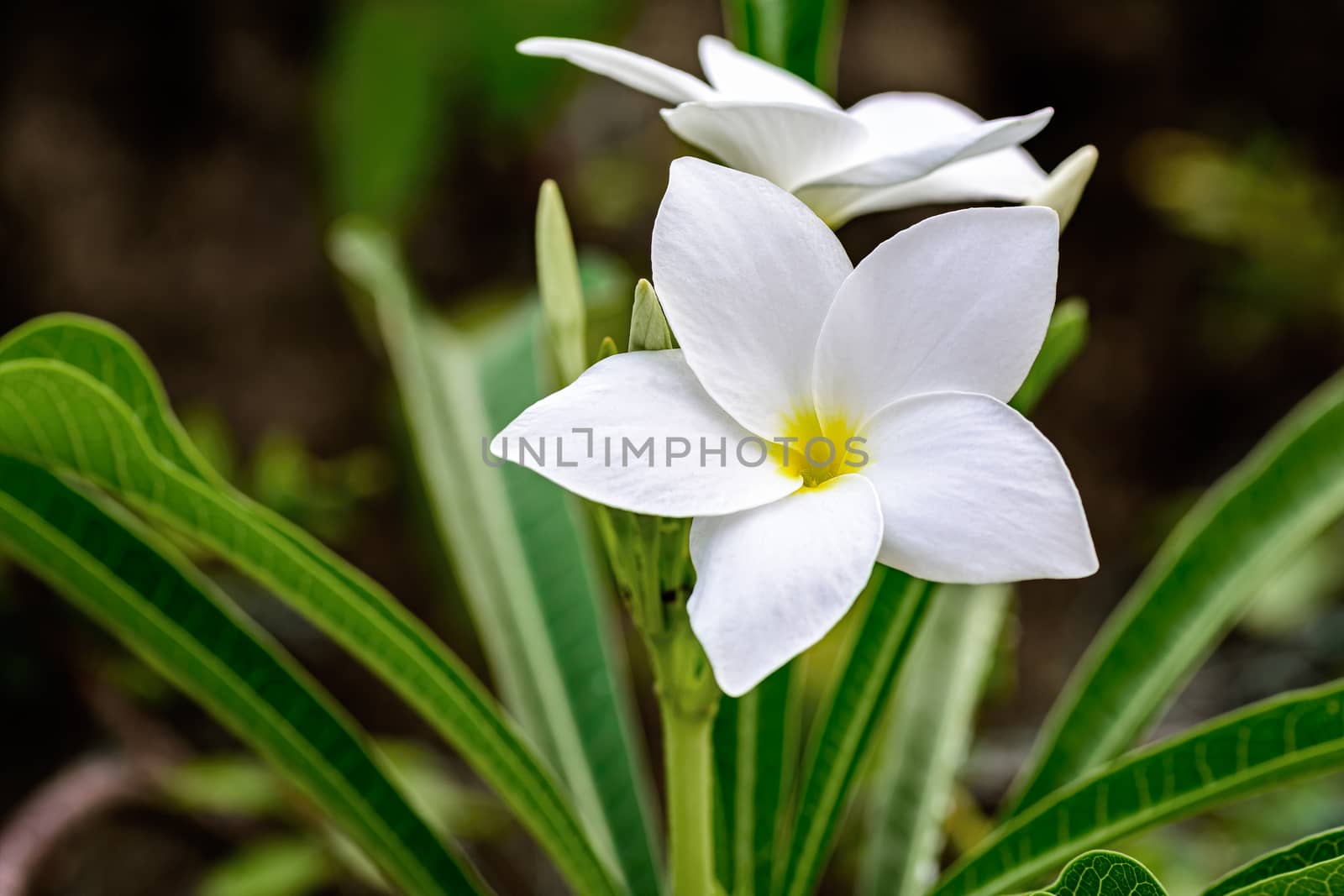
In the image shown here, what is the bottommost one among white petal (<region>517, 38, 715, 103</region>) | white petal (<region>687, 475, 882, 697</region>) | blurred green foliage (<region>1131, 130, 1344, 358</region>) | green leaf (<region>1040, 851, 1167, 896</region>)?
blurred green foliage (<region>1131, 130, 1344, 358</region>)

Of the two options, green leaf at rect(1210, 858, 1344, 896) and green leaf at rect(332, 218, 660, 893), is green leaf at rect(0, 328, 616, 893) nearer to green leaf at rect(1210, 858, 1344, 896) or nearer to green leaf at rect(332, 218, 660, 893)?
green leaf at rect(332, 218, 660, 893)

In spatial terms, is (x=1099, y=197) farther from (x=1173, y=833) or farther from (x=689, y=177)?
(x=689, y=177)

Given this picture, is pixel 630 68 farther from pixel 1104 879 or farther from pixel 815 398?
pixel 1104 879

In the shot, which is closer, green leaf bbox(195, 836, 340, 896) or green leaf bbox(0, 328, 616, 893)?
green leaf bbox(0, 328, 616, 893)

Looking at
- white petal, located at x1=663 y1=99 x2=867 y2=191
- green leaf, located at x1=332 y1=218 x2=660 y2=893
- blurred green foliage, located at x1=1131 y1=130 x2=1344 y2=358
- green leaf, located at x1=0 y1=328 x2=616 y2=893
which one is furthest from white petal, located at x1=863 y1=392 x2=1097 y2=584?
blurred green foliage, located at x1=1131 y1=130 x2=1344 y2=358

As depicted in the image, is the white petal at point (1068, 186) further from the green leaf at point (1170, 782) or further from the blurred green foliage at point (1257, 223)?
the blurred green foliage at point (1257, 223)

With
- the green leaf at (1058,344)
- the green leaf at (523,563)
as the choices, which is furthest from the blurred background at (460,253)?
the green leaf at (1058,344)

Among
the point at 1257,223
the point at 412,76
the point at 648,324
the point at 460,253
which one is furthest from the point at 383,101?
the point at 1257,223
